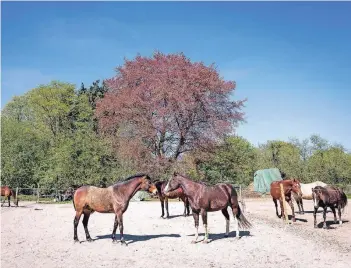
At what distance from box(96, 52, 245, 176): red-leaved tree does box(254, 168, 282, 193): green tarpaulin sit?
32.9 ft

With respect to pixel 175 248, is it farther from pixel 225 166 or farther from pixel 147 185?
pixel 225 166

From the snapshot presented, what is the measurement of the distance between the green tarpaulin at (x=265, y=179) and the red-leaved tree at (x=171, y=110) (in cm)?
1002

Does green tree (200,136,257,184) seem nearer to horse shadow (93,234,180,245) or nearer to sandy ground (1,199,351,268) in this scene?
sandy ground (1,199,351,268)

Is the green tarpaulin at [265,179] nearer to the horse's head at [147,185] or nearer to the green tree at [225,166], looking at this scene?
the green tree at [225,166]

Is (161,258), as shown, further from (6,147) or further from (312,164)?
(312,164)

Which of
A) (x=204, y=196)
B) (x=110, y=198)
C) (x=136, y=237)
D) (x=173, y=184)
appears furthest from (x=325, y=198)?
(x=110, y=198)

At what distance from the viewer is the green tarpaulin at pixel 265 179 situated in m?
43.0

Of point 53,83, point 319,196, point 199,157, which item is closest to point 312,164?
point 199,157

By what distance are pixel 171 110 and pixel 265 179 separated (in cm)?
1660

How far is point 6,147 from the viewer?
42.3 metres

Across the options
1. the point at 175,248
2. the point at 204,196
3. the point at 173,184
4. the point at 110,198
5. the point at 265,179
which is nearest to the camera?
the point at 175,248

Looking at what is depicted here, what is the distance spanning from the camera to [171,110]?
3434 centimetres

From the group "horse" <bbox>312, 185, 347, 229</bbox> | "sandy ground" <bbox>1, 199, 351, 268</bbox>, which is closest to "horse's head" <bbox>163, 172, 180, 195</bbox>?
"sandy ground" <bbox>1, 199, 351, 268</bbox>

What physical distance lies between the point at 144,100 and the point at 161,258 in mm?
27560
